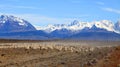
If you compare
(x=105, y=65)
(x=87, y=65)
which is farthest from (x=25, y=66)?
(x=105, y=65)

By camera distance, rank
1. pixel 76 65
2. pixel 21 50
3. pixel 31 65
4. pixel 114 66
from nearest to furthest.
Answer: pixel 114 66, pixel 76 65, pixel 31 65, pixel 21 50

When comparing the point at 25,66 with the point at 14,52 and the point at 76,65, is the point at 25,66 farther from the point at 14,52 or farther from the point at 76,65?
the point at 14,52

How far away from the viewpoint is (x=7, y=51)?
62875 mm

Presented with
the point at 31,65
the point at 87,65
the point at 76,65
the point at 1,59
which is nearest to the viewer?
the point at 87,65

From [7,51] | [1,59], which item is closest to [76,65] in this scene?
[1,59]

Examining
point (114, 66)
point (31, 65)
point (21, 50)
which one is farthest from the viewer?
point (21, 50)

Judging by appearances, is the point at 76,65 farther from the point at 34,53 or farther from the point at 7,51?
the point at 7,51

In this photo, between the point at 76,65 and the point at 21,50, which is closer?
the point at 76,65

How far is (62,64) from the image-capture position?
1580 inches

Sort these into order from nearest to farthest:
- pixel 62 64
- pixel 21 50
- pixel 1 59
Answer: pixel 62 64 < pixel 1 59 < pixel 21 50

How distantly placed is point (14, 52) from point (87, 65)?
28.6 m

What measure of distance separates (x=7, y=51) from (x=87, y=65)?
99.3ft

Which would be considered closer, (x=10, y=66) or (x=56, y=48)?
(x=10, y=66)

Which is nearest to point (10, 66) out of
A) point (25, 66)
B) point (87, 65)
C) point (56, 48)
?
point (25, 66)
